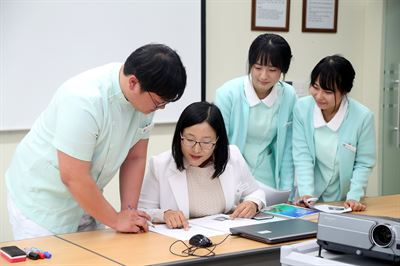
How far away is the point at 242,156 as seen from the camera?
9.20 feet

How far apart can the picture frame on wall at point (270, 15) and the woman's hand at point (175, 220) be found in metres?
2.09

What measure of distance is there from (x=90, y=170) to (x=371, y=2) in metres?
3.20

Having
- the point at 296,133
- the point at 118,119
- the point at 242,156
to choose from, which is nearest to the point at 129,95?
the point at 118,119

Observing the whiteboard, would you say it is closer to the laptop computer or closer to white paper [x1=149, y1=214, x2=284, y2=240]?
white paper [x1=149, y1=214, x2=284, y2=240]

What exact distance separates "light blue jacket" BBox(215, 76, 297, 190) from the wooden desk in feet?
3.46

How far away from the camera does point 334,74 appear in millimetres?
2717

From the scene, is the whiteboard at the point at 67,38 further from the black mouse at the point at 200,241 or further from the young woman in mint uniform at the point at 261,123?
the black mouse at the point at 200,241

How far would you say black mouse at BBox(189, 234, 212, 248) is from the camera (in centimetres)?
206

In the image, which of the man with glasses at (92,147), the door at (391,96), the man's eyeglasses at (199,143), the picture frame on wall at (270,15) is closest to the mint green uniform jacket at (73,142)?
the man with glasses at (92,147)

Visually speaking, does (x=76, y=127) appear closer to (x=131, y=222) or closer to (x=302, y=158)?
(x=131, y=222)

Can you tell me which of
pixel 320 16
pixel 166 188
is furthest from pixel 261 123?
pixel 320 16

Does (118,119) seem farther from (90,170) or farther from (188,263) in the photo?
(188,263)

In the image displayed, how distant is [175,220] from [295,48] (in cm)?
236

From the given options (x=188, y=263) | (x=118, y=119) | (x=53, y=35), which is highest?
(x=53, y=35)
